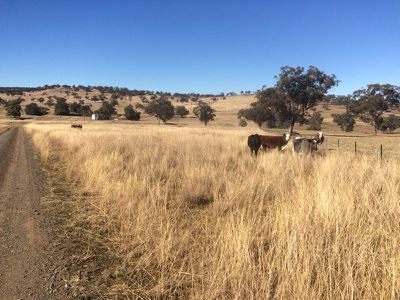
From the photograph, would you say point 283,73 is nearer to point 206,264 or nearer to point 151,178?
point 151,178

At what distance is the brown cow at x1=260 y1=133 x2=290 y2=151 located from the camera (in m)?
17.8

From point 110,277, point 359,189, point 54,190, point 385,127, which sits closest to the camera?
point 110,277

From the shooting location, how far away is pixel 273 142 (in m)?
18.0

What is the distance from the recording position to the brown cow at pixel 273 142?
58.3 feet

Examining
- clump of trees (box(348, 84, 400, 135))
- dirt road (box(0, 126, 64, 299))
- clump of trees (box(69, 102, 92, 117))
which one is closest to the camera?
dirt road (box(0, 126, 64, 299))

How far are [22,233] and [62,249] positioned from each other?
1076mm

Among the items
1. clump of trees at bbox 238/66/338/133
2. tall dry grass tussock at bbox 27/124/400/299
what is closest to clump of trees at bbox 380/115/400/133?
clump of trees at bbox 238/66/338/133

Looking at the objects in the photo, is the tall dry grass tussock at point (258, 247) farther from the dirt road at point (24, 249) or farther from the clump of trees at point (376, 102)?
the clump of trees at point (376, 102)

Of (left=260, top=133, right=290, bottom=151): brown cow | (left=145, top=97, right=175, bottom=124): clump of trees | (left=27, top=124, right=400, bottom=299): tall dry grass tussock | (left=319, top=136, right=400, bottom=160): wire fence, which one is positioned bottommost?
(left=319, top=136, right=400, bottom=160): wire fence

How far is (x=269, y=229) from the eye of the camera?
4.89 meters

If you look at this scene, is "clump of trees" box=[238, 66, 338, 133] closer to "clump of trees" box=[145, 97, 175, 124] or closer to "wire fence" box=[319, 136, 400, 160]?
"wire fence" box=[319, 136, 400, 160]

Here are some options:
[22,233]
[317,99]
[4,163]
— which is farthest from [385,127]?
[22,233]

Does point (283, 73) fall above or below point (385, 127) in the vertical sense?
above

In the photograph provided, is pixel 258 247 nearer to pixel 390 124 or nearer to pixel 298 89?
pixel 298 89
